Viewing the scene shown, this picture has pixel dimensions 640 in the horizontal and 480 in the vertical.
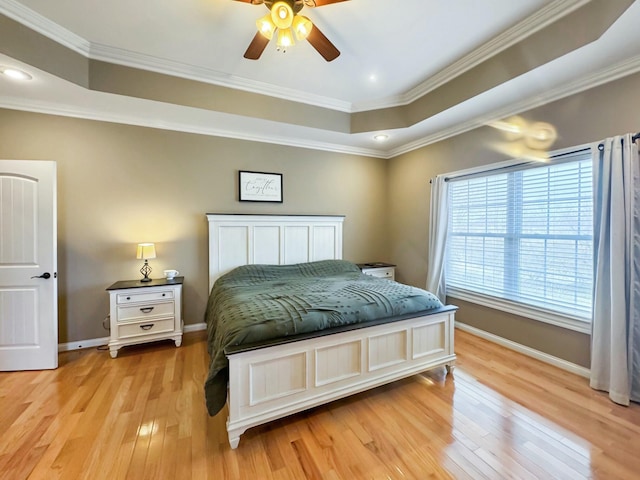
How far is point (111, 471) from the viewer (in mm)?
1486

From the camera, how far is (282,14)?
5.62 ft

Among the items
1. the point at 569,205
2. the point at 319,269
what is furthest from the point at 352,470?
the point at 569,205

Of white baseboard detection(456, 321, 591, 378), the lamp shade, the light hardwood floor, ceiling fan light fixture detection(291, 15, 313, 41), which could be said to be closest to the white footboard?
the light hardwood floor

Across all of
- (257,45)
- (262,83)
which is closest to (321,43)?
(257,45)

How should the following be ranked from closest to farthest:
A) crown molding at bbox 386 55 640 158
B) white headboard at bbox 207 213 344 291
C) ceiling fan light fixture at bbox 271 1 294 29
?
ceiling fan light fixture at bbox 271 1 294 29 < crown molding at bbox 386 55 640 158 < white headboard at bbox 207 213 344 291

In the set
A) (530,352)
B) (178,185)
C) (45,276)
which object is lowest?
(530,352)

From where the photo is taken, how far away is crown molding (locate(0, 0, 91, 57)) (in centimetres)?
200

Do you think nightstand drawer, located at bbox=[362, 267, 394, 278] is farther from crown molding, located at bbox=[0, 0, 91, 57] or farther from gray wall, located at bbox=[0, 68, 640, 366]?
crown molding, located at bbox=[0, 0, 91, 57]

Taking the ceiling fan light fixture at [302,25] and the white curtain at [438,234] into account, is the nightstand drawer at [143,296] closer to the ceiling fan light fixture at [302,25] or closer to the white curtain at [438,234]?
the ceiling fan light fixture at [302,25]

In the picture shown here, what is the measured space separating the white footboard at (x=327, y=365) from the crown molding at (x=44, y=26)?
2.95 m

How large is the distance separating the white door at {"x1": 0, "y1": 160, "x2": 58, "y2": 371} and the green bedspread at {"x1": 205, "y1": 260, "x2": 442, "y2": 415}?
1.52 metres

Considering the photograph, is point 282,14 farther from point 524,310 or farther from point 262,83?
point 524,310

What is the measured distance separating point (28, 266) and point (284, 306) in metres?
2.52

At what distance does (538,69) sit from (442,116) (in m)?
0.99
